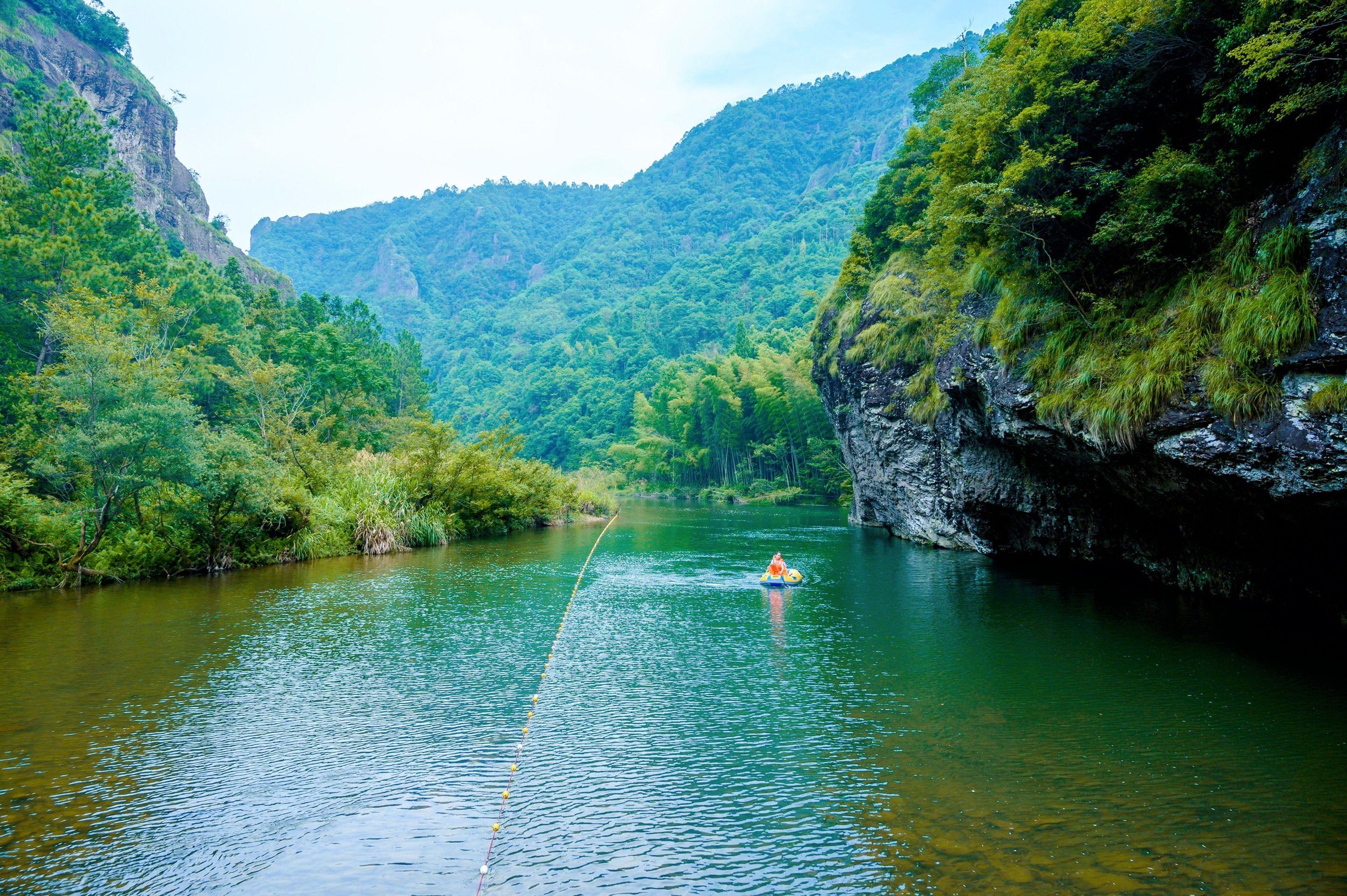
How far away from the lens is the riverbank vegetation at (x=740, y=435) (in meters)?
47.6

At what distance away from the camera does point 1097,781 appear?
258 inches

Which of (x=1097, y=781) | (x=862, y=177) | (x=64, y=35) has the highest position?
(x=862, y=177)

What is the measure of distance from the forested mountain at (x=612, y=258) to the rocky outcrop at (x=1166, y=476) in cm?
4068

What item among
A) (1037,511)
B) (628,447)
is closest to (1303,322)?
(1037,511)

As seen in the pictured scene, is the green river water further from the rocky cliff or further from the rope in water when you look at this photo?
the rocky cliff

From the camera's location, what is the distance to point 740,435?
187 feet

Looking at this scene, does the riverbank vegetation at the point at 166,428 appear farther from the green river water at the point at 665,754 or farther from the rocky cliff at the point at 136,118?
the rocky cliff at the point at 136,118

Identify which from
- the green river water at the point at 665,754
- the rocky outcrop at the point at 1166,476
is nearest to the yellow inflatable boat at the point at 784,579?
the green river water at the point at 665,754

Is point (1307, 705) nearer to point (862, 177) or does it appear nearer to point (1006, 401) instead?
point (1006, 401)

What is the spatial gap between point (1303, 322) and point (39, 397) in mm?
30003

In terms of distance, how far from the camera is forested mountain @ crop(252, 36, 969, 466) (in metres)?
96.3

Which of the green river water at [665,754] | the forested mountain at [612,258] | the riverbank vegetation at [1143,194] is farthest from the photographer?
the forested mountain at [612,258]

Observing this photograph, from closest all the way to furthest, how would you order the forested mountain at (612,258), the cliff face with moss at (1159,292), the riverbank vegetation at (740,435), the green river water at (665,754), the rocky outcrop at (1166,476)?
the green river water at (665,754) → the rocky outcrop at (1166,476) → the cliff face with moss at (1159,292) → the riverbank vegetation at (740,435) → the forested mountain at (612,258)

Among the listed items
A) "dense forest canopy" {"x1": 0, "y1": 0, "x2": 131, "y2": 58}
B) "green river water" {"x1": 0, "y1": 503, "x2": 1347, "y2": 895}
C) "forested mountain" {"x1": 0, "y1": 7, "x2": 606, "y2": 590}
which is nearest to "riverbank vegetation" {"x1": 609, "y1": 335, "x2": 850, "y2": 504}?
"forested mountain" {"x1": 0, "y1": 7, "x2": 606, "y2": 590}
